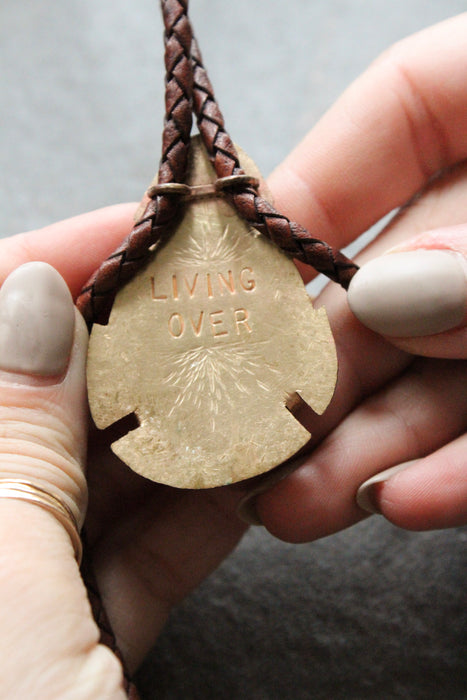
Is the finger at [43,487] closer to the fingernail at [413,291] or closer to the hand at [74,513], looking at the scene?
the hand at [74,513]

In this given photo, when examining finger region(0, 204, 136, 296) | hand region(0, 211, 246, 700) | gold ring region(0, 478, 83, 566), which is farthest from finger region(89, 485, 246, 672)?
finger region(0, 204, 136, 296)

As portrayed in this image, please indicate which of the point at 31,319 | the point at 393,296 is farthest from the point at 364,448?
the point at 31,319

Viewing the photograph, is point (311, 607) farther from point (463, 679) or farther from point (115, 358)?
point (115, 358)

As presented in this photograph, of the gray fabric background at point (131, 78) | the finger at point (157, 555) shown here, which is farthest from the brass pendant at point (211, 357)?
the gray fabric background at point (131, 78)

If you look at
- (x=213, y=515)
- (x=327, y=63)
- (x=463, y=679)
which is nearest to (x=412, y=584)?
(x=463, y=679)

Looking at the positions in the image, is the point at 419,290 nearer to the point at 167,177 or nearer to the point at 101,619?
the point at 167,177

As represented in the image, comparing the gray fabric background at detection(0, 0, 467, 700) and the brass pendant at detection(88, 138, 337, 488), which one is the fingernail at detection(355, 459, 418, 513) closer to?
the brass pendant at detection(88, 138, 337, 488)
